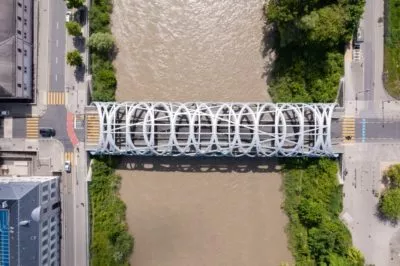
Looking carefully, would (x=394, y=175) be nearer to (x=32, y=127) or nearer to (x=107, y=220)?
(x=107, y=220)

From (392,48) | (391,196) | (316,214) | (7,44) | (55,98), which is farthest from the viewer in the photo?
(55,98)

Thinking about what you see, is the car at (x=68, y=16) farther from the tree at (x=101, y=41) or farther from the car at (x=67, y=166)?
the car at (x=67, y=166)

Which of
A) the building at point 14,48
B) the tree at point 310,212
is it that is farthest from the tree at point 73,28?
the tree at point 310,212

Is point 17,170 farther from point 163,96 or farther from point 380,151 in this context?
point 380,151

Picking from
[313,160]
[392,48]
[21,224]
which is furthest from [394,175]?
[21,224]

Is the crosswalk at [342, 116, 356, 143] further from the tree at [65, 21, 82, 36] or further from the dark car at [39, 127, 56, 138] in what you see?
the dark car at [39, 127, 56, 138]

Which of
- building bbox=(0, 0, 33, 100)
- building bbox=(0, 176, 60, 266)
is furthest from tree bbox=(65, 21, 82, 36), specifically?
building bbox=(0, 176, 60, 266)

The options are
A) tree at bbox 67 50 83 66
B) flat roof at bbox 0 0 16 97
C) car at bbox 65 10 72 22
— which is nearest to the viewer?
flat roof at bbox 0 0 16 97
